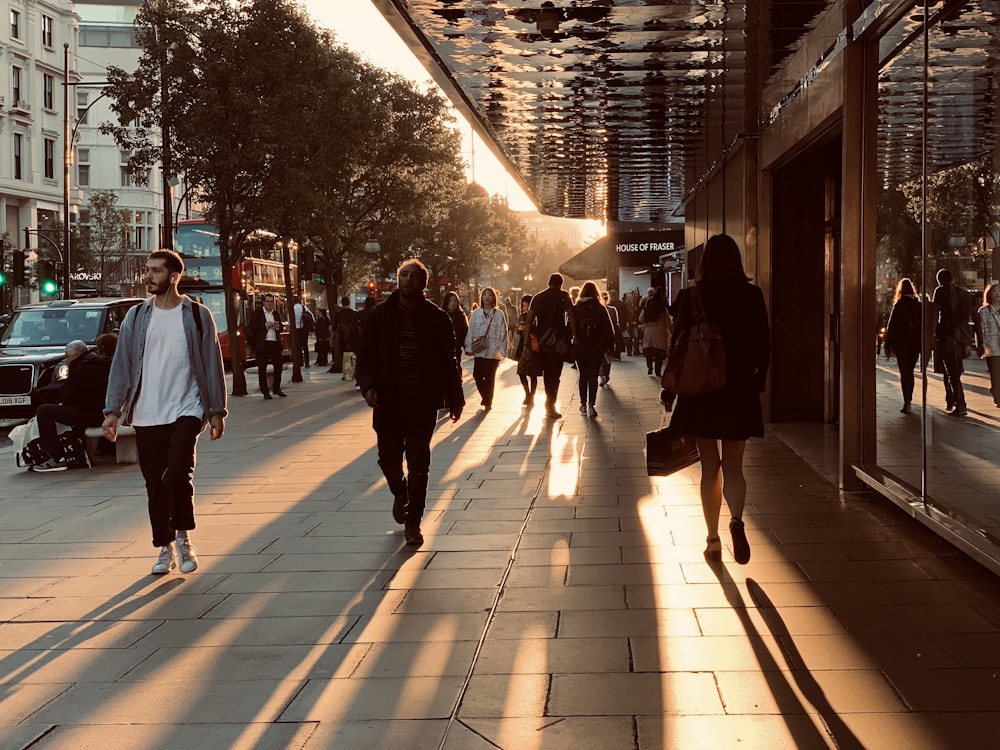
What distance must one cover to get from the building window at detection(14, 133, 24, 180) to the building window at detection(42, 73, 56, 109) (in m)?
2.99

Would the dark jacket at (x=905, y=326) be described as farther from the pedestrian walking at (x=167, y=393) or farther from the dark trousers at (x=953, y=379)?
the pedestrian walking at (x=167, y=393)

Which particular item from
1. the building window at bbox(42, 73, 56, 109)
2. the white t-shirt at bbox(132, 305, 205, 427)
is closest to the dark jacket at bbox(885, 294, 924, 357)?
the white t-shirt at bbox(132, 305, 205, 427)

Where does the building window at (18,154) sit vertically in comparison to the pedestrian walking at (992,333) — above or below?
above

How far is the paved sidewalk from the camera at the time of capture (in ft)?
14.1

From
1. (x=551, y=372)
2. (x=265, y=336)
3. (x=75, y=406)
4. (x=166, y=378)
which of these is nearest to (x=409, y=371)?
(x=166, y=378)

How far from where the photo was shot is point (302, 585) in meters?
6.67

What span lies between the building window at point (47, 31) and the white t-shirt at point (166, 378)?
198ft

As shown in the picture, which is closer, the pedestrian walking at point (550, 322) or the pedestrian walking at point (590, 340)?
the pedestrian walking at point (550, 322)

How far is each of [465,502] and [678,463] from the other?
263 cm

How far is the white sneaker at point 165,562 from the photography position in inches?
279

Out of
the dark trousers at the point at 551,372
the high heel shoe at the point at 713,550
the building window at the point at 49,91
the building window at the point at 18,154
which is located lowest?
the high heel shoe at the point at 713,550

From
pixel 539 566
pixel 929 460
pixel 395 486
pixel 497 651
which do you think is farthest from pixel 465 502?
pixel 497 651

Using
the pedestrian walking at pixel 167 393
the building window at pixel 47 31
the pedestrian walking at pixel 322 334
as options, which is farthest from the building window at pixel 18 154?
the pedestrian walking at pixel 167 393

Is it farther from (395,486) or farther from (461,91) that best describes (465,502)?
(461,91)
